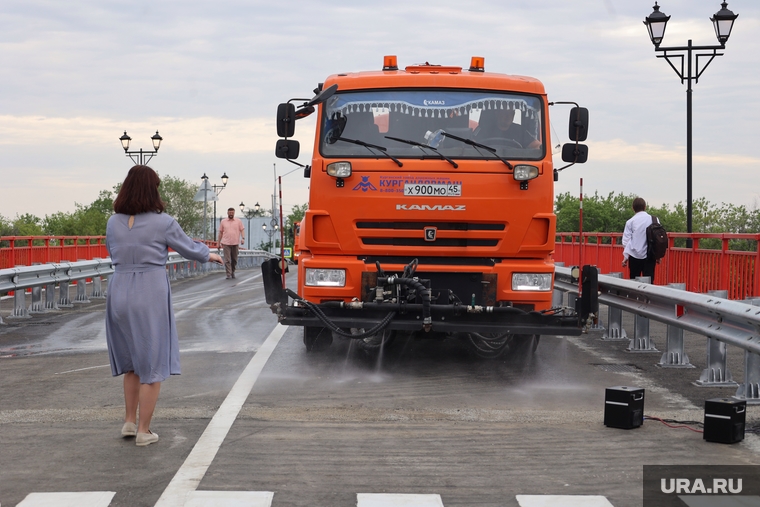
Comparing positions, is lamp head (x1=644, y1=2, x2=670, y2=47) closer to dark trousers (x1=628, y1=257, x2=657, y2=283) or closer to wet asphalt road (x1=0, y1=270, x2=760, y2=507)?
dark trousers (x1=628, y1=257, x2=657, y2=283)

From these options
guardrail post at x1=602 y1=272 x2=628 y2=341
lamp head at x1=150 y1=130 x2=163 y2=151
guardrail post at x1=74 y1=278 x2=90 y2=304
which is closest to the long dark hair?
guardrail post at x1=602 y1=272 x2=628 y2=341

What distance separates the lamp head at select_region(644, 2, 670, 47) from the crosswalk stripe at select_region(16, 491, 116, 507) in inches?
694

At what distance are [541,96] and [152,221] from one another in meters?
4.72

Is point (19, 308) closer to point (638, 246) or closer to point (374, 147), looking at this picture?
point (374, 147)

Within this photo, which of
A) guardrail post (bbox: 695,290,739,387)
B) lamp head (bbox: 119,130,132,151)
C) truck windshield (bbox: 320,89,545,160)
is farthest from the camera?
lamp head (bbox: 119,130,132,151)

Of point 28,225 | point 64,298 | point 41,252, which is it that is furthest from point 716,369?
point 28,225

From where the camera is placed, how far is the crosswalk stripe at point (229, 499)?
497cm

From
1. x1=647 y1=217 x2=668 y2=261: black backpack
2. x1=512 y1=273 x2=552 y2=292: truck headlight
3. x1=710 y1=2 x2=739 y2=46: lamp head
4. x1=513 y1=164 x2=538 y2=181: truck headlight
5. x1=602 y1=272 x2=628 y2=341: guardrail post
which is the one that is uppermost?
x1=710 y1=2 x2=739 y2=46: lamp head

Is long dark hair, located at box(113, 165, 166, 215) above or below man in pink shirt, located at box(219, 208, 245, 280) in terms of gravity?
above

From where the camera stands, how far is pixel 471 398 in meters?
8.18

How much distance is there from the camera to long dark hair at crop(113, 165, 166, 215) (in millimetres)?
6652

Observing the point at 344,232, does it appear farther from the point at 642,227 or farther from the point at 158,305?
the point at 642,227

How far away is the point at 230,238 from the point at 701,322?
19.9 metres

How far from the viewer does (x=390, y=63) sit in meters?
10.6
